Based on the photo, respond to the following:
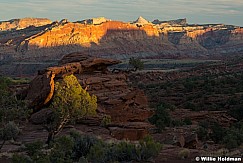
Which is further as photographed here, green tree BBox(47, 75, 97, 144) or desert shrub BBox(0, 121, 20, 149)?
desert shrub BBox(0, 121, 20, 149)

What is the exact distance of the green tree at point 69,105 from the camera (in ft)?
53.7

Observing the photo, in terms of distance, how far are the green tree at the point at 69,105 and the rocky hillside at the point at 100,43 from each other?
241 ft

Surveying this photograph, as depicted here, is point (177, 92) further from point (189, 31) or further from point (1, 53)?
point (189, 31)

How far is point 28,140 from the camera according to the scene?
17109 mm

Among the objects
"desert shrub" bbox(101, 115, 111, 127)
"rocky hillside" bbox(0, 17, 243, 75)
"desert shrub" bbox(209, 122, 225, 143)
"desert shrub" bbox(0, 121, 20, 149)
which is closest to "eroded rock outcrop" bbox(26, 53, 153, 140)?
"desert shrub" bbox(101, 115, 111, 127)

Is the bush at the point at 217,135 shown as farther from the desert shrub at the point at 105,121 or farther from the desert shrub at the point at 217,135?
the desert shrub at the point at 105,121

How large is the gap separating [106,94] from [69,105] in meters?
6.27

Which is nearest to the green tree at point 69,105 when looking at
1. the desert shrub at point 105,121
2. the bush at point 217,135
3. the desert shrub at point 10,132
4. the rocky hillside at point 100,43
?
the desert shrub at point 10,132

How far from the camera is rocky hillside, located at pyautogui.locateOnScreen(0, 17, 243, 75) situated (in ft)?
367

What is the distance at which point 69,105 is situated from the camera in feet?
54.0

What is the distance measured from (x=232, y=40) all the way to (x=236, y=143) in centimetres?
16312

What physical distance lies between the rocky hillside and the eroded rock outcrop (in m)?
66.5

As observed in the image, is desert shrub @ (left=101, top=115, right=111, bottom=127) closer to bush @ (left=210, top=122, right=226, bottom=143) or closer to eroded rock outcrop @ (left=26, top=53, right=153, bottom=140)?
eroded rock outcrop @ (left=26, top=53, right=153, bottom=140)

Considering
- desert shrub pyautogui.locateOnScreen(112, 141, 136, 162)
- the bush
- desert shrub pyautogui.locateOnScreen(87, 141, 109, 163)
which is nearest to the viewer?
desert shrub pyautogui.locateOnScreen(87, 141, 109, 163)
